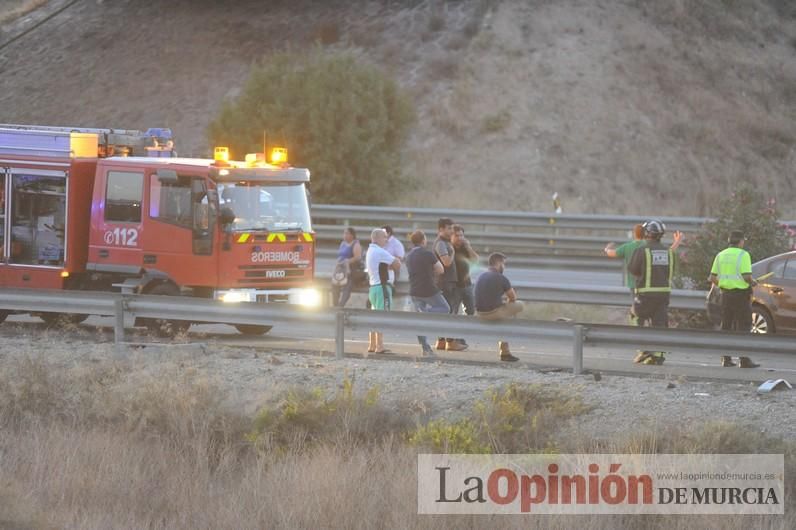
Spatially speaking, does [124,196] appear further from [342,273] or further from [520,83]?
[520,83]

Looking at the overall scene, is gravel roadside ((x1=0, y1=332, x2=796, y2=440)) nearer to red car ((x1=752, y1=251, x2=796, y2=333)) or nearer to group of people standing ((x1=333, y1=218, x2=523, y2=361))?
group of people standing ((x1=333, y1=218, x2=523, y2=361))

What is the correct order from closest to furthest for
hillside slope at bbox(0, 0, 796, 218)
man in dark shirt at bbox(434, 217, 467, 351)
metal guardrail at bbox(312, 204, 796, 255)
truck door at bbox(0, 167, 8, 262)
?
man in dark shirt at bbox(434, 217, 467, 351) → truck door at bbox(0, 167, 8, 262) → metal guardrail at bbox(312, 204, 796, 255) → hillside slope at bbox(0, 0, 796, 218)

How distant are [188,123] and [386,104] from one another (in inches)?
346

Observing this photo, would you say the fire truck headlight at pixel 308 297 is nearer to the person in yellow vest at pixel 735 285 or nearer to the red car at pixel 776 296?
the person in yellow vest at pixel 735 285

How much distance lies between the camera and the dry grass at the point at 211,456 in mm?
9719

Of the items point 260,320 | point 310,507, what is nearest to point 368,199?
point 260,320

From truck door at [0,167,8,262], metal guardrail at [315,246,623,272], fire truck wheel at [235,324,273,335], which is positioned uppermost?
truck door at [0,167,8,262]

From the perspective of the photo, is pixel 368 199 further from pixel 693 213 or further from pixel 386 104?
pixel 693 213

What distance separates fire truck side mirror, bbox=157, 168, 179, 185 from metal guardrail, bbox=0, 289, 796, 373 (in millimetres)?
1845

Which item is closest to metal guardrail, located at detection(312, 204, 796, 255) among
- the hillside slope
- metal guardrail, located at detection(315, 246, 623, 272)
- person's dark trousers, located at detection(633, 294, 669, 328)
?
metal guardrail, located at detection(315, 246, 623, 272)

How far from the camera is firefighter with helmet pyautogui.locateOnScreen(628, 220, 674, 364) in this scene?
15250mm

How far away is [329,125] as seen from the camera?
32.8 metres

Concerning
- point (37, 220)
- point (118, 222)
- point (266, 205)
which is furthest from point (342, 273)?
point (37, 220)

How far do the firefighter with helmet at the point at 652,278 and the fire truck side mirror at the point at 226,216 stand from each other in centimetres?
524
